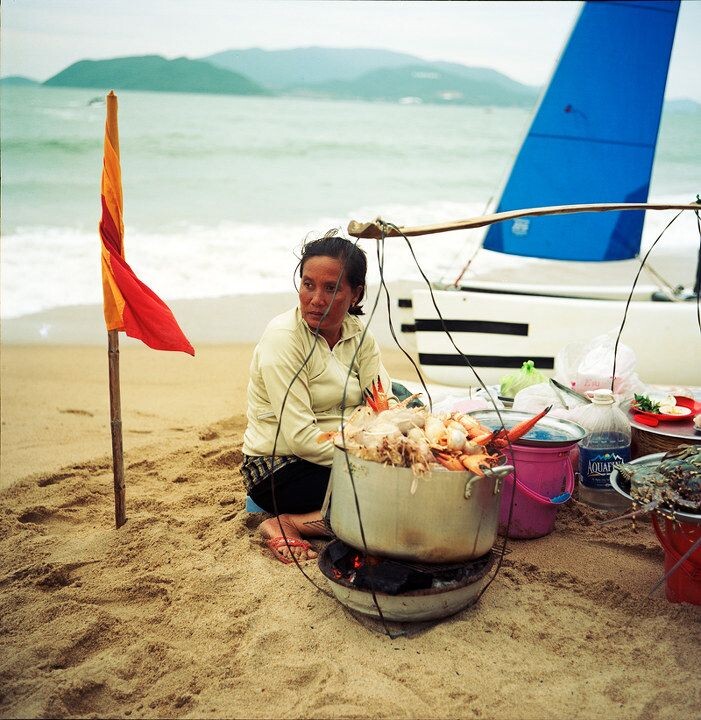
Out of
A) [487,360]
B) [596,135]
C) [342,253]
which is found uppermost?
[596,135]

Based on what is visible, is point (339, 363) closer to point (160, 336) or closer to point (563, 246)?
point (160, 336)

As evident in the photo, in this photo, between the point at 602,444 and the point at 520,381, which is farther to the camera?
the point at 520,381

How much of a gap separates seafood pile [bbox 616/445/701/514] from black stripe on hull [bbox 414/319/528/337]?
100.0 inches

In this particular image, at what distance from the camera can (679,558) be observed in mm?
2539

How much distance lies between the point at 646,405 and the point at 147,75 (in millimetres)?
24100

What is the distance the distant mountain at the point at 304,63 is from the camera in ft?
86.5

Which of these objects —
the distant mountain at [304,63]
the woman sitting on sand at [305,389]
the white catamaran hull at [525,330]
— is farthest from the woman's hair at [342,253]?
the distant mountain at [304,63]

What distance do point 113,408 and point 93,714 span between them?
130 centimetres

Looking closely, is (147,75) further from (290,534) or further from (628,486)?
(628,486)

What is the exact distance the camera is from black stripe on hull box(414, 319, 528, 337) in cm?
516

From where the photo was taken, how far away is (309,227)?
13.2 meters

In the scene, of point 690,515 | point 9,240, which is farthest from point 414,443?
point 9,240

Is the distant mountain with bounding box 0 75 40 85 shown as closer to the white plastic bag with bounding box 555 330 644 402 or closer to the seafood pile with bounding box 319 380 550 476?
the white plastic bag with bounding box 555 330 644 402

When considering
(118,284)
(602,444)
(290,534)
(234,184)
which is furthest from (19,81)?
(602,444)
